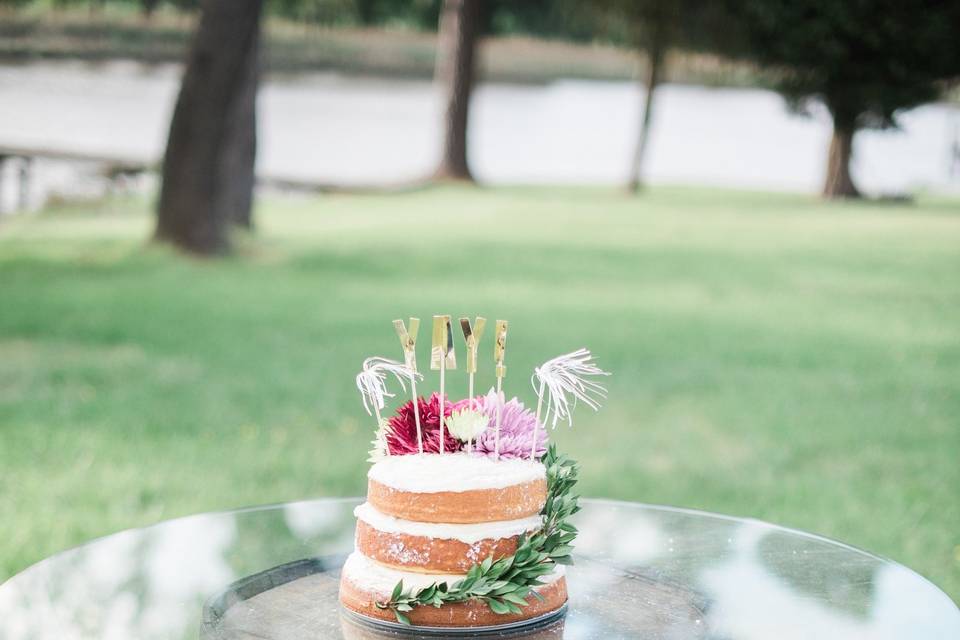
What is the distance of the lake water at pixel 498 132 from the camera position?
25.2 metres

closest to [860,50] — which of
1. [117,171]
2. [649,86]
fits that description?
[649,86]

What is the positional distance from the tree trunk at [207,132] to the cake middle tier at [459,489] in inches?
419

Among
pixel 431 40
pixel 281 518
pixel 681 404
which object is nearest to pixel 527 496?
pixel 281 518

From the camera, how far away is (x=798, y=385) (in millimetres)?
8141

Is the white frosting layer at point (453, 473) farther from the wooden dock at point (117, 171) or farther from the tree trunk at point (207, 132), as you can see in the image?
the wooden dock at point (117, 171)

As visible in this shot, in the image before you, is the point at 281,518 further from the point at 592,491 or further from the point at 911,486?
the point at 911,486

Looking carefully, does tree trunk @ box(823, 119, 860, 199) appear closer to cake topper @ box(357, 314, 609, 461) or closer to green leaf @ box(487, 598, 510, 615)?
cake topper @ box(357, 314, 609, 461)

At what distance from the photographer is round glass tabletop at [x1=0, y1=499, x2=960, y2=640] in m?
1.95

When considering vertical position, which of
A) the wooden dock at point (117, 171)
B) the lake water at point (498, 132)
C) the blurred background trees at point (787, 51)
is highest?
the blurred background trees at point (787, 51)

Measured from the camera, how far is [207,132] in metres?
12.2

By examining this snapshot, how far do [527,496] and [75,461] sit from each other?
436cm

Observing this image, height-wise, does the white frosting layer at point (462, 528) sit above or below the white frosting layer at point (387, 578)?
above

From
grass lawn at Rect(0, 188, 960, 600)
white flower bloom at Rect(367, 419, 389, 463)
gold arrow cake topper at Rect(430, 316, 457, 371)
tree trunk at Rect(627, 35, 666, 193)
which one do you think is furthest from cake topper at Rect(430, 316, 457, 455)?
tree trunk at Rect(627, 35, 666, 193)

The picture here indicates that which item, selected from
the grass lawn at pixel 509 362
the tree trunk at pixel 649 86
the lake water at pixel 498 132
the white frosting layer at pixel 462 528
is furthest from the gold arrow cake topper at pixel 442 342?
the tree trunk at pixel 649 86
